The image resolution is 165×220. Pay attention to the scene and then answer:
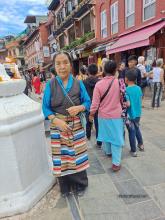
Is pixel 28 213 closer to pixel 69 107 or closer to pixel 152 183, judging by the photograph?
pixel 69 107

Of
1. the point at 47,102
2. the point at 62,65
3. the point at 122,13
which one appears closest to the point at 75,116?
the point at 47,102

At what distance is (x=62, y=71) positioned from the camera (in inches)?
99.2

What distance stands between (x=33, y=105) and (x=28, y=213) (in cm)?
123

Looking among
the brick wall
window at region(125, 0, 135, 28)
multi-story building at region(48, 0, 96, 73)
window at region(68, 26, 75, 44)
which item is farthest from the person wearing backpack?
window at region(68, 26, 75, 44)

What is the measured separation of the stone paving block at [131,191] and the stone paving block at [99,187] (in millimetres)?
91

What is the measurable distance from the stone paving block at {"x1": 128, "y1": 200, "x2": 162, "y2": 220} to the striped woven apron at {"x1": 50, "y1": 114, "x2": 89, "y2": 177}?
754mm

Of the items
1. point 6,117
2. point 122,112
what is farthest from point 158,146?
point 6,117

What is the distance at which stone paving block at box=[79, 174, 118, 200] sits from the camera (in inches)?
108

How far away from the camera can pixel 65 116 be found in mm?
2539

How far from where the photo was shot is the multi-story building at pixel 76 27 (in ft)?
61.7

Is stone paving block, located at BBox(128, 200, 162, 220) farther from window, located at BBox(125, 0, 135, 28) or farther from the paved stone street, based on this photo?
window, located at BBox(125, 0, 135, 28)

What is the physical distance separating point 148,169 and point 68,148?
1.38 m

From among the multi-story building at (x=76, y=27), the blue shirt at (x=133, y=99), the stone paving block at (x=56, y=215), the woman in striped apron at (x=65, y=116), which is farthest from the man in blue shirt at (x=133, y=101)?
the multi-story building at (x=76, y=27)

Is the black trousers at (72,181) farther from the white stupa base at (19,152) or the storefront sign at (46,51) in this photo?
the storefront sign at (46,51)
